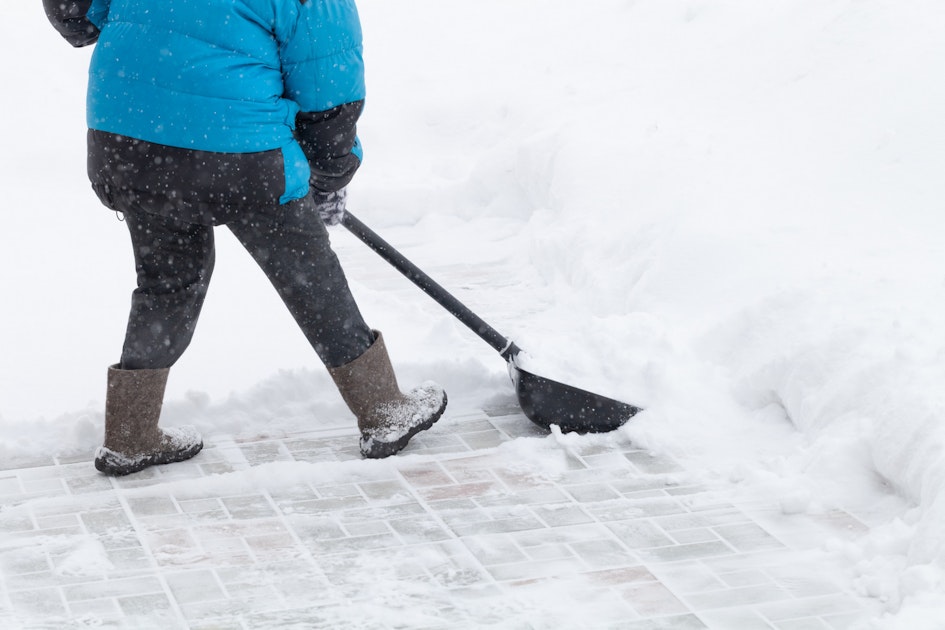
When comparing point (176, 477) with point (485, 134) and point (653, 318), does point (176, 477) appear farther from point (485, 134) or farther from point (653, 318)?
point (485, 134)

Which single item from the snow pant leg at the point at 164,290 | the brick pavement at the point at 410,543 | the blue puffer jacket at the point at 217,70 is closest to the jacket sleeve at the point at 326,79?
the blue puffer jacket at the point at 217,70

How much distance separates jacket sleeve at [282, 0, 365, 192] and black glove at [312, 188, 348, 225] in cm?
12

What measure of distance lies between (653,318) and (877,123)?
5.66 feet

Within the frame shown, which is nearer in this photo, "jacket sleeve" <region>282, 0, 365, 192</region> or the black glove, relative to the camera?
"jacket sleeve" <region>282, 0, 365, 192</region>

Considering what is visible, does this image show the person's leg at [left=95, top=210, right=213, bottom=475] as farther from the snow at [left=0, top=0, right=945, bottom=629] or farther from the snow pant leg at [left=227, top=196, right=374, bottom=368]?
the snow at [left=0, top=0, right=945, bottom=629]

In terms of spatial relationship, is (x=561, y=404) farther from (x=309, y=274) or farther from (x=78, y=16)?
(x=78, y=16)

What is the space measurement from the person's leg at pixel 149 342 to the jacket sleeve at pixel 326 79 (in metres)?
0.39

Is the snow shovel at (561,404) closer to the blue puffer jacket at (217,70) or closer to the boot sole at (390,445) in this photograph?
the boot sole at (390,445)

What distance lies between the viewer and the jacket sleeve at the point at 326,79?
311 cm

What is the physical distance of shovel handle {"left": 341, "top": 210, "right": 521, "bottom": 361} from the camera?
12.6ft

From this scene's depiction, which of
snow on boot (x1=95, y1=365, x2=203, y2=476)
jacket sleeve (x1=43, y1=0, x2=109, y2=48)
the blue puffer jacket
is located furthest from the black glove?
jacket sleeve (x1=43, y1=0, x2=109, y2=48)

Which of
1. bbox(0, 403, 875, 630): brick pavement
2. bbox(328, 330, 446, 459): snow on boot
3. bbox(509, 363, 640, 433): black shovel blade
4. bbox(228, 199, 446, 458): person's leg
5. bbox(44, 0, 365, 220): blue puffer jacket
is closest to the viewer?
bbox(0, 403, 875, 630): brick pavement

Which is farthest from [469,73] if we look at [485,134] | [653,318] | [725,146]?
[653,318]

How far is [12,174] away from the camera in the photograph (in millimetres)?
7078
